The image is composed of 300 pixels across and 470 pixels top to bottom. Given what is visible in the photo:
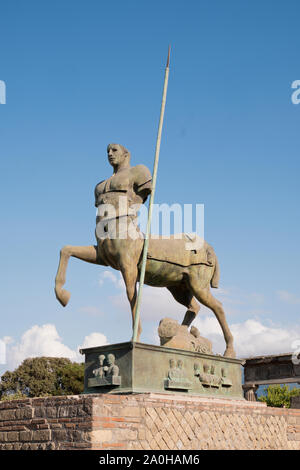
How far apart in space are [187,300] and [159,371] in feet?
8.58

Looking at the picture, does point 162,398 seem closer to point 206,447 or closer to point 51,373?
point 206,447

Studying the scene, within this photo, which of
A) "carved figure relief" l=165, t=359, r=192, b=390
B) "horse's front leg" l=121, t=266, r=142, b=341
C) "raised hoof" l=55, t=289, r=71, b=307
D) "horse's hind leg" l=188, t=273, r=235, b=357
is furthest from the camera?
"horse's hind leg" l=188, t=273, r=235, b=357

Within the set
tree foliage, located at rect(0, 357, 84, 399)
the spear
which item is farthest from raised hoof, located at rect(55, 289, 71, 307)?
tree foliage, located at rect(0, 357, 84, 399)

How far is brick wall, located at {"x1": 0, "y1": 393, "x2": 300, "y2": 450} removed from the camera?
809cm

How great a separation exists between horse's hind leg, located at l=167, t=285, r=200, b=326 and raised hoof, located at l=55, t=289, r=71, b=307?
2480 millimetres

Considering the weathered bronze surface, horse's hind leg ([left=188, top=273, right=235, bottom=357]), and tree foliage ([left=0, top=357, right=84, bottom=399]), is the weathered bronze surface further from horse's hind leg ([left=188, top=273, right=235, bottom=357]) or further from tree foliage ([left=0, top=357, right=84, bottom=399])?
tree foliage ([left=0, top=357, right=84, bottom=399])

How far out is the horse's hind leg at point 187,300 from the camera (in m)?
11.8

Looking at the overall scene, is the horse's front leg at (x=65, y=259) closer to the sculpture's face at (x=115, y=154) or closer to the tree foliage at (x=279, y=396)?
the sculpture's face at (x=115, y=154)

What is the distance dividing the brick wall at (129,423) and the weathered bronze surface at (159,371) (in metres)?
0.26

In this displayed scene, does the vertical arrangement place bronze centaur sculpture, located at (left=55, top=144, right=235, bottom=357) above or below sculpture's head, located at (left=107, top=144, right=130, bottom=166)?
below

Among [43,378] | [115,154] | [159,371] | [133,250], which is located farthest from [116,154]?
[43,378]

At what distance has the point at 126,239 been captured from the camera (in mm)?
10258

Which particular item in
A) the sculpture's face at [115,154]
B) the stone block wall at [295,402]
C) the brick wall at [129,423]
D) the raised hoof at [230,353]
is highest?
the sculpture's face at [115,154]

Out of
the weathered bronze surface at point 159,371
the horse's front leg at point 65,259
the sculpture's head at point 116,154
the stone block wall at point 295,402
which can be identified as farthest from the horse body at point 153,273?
the stone block wall at point 295,402
